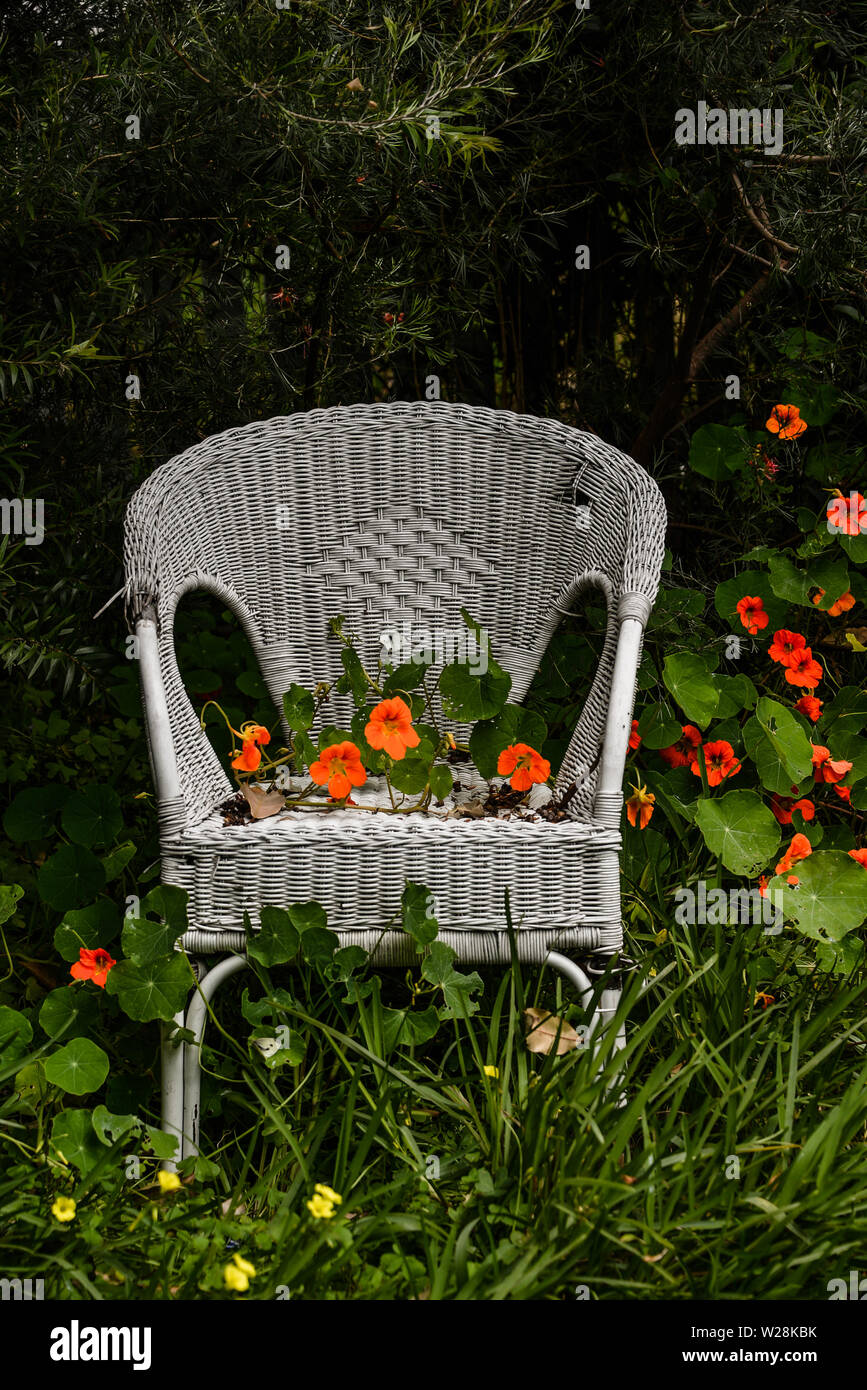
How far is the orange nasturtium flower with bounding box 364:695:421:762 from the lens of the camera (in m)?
1.57

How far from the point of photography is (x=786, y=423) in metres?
2.14

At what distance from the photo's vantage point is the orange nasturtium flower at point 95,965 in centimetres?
153

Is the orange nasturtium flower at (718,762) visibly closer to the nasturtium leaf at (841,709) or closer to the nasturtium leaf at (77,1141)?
the nasturtium leaf at (841,709)

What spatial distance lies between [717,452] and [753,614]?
386mm

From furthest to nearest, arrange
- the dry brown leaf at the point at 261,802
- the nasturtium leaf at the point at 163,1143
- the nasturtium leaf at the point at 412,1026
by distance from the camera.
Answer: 1. the dry brown leaf at the point at 261,802
2. the nasturtium leaf at the point at 412,1026
3. the nasturtium leaf at the point at 163,1143

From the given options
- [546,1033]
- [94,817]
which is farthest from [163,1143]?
[94,817]

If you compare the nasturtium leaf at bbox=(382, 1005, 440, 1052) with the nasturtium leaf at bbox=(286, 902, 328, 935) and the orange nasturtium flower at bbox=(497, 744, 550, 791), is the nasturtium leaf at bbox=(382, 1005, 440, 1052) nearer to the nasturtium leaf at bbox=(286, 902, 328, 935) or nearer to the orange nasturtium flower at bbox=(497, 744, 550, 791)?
the nasturtium leaf at bbox=(286, 902, 328, 935)

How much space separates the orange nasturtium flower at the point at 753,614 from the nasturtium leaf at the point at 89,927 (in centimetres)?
130

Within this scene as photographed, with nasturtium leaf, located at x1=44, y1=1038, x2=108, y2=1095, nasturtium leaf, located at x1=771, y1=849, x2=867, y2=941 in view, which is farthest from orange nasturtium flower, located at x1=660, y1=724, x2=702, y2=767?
nasturtium leaf, located at x1=44, y1=1038, x2=108, y2=1095

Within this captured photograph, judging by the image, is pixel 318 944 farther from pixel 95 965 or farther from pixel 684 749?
pixel 684 749

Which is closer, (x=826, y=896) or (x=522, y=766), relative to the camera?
(x=522, y=766)

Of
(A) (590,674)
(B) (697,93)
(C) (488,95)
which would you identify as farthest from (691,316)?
(A) (590,674)

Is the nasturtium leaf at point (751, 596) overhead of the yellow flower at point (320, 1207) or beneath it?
overhead
